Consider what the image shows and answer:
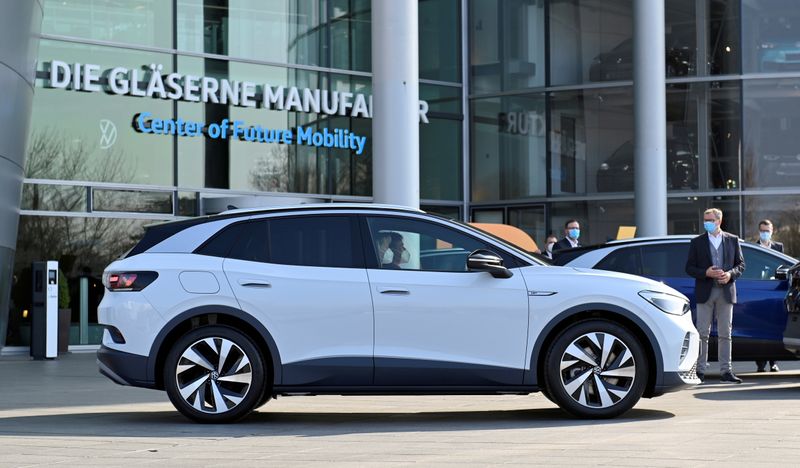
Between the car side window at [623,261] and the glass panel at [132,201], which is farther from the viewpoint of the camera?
the glass panel at [132,201]

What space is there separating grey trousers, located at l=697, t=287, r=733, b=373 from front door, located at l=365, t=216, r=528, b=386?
449 centimetres

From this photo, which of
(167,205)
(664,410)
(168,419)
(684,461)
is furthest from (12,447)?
(167,205)

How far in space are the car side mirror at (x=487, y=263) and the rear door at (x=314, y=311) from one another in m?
0.80

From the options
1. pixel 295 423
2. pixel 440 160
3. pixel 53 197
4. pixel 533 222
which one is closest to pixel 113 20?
pixel 53 197

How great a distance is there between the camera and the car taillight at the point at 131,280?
1016 cm

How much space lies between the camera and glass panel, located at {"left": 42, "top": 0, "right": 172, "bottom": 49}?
72.8ft

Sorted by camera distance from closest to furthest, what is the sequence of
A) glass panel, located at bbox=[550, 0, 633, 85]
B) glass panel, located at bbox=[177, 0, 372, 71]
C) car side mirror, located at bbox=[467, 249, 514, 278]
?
car side mirror, located at bbox=[467, 249, 514, 278]
glass panel, located at bbox=[177, 0, 372, 71]
glass panel, located at bbox=[550, 0, 633, 85]

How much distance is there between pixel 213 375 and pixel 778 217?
16.7 m

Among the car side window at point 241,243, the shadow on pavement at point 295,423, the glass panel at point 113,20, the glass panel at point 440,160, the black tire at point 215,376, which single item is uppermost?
the glass panel at point 113,20

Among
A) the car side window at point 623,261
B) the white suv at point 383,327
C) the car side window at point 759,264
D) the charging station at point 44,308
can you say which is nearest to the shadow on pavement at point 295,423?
the white suv at point 383,327

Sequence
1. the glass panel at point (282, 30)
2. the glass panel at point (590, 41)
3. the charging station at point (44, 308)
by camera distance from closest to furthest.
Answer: the charging station at point (44, 308)
the glass panel at point (282, 30)
the glass panel at point (590, 41)

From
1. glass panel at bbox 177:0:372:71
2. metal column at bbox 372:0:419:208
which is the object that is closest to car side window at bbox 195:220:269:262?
metal column at bbox 372:0:419:208

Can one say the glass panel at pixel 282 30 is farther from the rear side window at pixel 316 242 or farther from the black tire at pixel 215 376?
the black tire at pixel 215 376

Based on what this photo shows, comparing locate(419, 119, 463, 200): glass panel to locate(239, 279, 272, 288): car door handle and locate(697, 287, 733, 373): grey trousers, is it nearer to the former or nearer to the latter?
locate(697, 287, 733, 373): grey trousers
